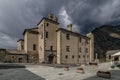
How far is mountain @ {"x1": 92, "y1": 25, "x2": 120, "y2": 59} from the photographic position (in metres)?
91.0

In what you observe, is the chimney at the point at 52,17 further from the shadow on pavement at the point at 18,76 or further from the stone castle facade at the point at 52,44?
the shadow on pavement at the point at 18,76

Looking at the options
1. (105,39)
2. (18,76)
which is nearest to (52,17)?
(18,76)

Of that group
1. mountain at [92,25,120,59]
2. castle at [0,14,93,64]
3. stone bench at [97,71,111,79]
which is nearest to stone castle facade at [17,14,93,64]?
castle at [0,14,93,64]

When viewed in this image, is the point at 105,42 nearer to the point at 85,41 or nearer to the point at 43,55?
the point at 85,41

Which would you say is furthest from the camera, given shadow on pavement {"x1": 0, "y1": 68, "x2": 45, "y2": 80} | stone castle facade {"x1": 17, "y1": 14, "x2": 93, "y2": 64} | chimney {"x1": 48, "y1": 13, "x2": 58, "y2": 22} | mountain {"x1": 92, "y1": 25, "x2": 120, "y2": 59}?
mountain {"x1": 92, "y1": 25, "x2": 120, "y2": 59}

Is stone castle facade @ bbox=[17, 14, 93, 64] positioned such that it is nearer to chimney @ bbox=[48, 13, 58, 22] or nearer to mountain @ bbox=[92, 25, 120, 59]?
chimney @ bbox=[48, 13, 58, 22]

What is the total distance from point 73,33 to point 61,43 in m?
5.64

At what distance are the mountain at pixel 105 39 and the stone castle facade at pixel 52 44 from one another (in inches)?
1783

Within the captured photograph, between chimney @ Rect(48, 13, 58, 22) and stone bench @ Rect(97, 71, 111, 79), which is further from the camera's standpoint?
chimney @ Rect(48, 13, 58, 22)

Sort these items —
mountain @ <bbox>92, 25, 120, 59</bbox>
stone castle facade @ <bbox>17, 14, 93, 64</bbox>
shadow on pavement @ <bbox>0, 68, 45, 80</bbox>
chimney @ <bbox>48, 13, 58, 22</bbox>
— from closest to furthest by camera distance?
shadow on pavement @ <bbox>0, 68, 45, 80</bbox> → stone castle facade @ <bbox>17, 14, 93, 64</bbox> → chimney @ <bbox>48, 13, 58, 22</bbox> → mountain @ <bbox>92, 25, 120, 59</bbox>

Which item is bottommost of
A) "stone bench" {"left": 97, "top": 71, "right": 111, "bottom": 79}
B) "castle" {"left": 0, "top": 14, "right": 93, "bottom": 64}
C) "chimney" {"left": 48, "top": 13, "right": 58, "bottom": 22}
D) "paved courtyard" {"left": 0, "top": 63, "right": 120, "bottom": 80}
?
"paved courtyard" {"left": 0, "top": 63, "right": 120, "bottom": 80}

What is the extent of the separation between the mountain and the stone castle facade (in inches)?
1783

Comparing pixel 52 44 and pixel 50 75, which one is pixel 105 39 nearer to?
pixel 52 44

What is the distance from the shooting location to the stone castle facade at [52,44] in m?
39.6
